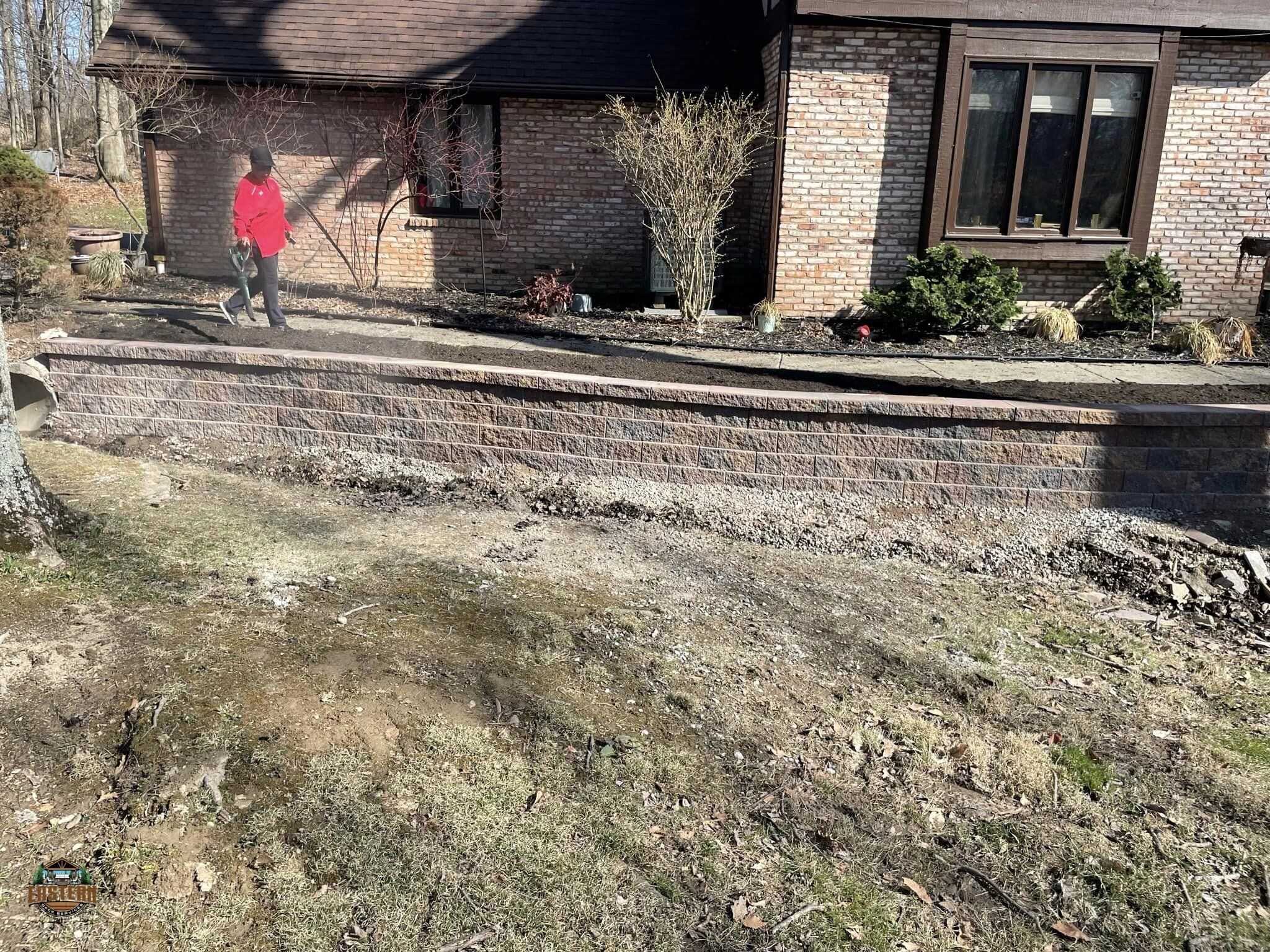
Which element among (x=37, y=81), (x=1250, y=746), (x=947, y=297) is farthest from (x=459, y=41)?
(x=37, y=81)

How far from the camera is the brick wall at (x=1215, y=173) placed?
10719 mm

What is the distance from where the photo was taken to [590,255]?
1309 centimetres

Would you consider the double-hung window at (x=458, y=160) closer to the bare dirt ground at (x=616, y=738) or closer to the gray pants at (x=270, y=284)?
the gray pants at (x=270, y=284)

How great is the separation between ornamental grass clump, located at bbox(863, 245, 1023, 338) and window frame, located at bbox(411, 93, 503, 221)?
5.34 metres

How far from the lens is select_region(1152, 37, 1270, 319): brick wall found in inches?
422

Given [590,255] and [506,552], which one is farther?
[590,255]

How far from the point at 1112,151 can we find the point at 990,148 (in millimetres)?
1378

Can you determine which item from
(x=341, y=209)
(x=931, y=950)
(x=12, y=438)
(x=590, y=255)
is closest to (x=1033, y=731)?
(x=931, y=950)

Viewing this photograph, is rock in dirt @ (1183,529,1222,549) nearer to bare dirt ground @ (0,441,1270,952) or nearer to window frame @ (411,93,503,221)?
bare dirt ground @ (0,441,1270,952)

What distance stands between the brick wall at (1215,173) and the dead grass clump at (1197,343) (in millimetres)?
1518

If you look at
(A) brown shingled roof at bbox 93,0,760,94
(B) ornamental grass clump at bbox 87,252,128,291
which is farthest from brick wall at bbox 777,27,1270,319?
(B) ornamental grass clump at bbox 87,252,128,291

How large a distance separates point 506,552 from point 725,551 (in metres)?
1.28

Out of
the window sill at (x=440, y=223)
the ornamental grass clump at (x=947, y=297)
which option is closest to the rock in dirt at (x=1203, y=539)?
the ornamental grass clump at (x=947, y=297)

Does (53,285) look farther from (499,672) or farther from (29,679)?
(499,672)
